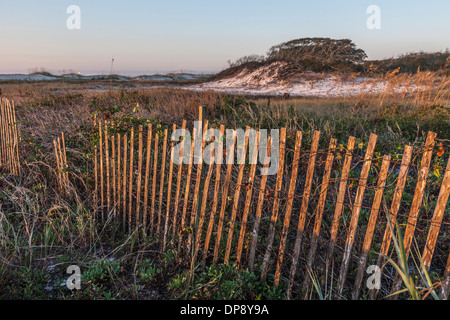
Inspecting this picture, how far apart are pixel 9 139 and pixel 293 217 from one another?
18.1 feet

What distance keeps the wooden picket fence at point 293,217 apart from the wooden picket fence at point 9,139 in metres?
2.14

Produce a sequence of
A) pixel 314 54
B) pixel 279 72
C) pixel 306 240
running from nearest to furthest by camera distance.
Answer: pixel 306 240, pixel 279 72, pixel 314 54

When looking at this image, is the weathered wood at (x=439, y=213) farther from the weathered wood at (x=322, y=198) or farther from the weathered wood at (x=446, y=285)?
the weathered wood at (x=322, y=198)

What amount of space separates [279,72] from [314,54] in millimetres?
3909

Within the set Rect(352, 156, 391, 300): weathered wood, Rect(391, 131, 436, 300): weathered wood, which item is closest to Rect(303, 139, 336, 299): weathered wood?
Rect(352, 156, 391, 300): weathered wood

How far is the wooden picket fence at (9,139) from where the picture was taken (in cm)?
537

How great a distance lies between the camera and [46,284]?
9.18 ft

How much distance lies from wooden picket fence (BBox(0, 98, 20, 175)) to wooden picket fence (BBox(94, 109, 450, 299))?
2.14m

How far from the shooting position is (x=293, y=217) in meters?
3.53

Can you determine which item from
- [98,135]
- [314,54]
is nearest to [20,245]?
[98,135]

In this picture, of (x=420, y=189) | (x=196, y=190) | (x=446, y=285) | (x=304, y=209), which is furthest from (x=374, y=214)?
(x=196, y=190)

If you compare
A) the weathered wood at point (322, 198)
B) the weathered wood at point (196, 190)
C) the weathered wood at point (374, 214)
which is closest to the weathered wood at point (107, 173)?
the weathered wood at point (196, 190)

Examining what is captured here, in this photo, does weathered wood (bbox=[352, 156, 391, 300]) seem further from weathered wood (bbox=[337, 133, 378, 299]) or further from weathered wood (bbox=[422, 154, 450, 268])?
weathered wood (bbox=[422, 154, 450, 268])
